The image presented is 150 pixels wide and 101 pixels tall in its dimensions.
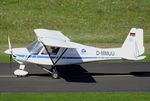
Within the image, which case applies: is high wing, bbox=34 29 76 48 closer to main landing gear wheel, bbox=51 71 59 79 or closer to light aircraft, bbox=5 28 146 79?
light aircraft, bbox=5 28 146 79

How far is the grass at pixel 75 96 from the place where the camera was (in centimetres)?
2125

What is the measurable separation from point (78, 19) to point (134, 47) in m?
16.4

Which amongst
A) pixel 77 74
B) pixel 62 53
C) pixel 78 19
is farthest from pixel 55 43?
pixel 78 19

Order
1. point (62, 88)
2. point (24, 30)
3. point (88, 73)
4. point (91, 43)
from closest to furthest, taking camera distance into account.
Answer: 1. point (62, 88)
2. point (88, 73)
3. point (91, 43)
4. point (24, 30)

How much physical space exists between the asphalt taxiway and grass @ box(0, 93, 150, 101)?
1.07 m

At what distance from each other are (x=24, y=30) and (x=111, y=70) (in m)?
13.3

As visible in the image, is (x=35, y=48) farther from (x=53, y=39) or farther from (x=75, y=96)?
(x=75, y=96)

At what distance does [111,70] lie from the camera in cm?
2792

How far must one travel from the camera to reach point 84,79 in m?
25.8

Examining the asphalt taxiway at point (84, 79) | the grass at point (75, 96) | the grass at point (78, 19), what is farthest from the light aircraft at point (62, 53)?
the grass at point (78, 19)

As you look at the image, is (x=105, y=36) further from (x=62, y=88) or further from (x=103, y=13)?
(x=62, y=88)

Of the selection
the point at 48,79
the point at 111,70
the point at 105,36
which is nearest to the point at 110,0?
the point at 105,36

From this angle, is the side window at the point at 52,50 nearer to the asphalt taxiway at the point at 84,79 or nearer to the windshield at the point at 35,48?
the windshield at the point at 35,48

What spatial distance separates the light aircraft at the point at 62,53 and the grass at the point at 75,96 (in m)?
3.55
